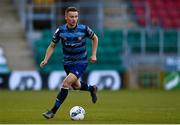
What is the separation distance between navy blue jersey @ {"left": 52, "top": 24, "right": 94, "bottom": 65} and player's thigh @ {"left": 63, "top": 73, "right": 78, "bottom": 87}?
314mm

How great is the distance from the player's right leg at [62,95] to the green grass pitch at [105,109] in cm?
12

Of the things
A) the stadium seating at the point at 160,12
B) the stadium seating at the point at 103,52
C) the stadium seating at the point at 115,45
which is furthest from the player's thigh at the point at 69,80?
the stadium seating at the point at 160,12

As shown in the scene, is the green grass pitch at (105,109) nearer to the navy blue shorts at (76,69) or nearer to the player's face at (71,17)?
the navy blue shorts at (76,69)

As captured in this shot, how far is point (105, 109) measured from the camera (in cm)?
1783

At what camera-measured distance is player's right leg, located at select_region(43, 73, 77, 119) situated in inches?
570

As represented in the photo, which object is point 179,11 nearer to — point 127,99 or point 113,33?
point 113,33

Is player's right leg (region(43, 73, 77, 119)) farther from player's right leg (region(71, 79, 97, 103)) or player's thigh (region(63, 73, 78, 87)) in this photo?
player's right leg (region(71, 79, 97, 103))

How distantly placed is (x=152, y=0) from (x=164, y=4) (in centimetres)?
57

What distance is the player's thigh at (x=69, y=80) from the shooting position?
1471cm

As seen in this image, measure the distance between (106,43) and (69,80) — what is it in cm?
1613

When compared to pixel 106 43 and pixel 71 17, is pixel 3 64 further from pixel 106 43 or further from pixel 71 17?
pixel 71 17

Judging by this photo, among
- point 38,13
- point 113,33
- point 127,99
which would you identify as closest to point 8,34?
point 38,13

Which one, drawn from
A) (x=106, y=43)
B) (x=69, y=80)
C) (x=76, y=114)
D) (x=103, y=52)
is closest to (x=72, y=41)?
(x=69, y=80)

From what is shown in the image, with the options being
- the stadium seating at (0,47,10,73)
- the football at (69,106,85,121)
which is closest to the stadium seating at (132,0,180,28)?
the stadium seating at (0,47,10,73)
